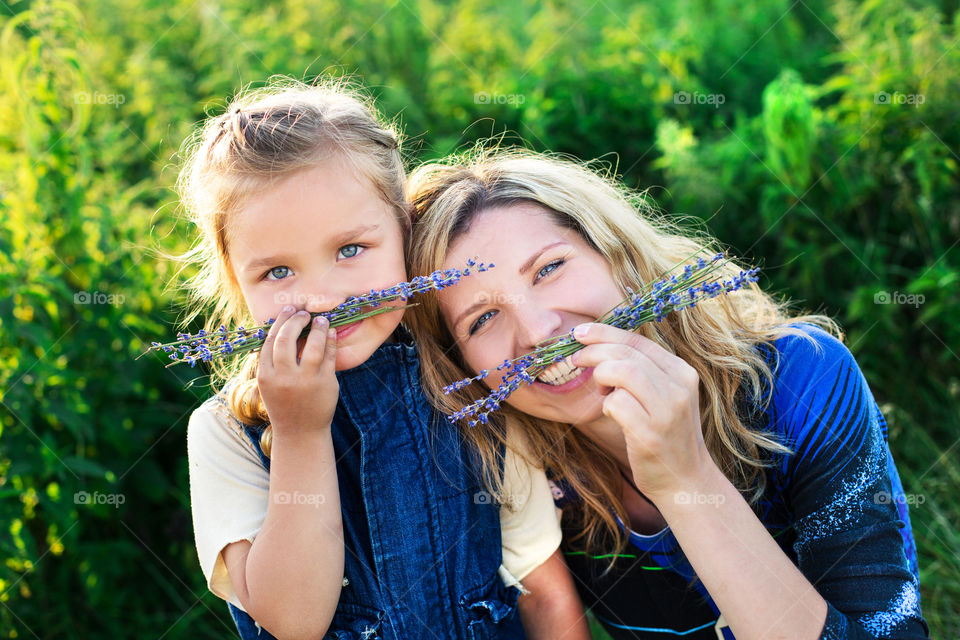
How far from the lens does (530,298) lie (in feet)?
7.11

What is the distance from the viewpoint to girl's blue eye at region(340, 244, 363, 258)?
2090 mm

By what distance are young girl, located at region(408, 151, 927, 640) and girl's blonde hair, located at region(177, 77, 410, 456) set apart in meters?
0.26

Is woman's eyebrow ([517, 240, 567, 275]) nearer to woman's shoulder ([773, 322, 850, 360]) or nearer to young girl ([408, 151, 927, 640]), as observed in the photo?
young girl ([408, 151, 927, 640])

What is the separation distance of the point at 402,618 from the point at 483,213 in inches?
46.2

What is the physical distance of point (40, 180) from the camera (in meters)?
3.28

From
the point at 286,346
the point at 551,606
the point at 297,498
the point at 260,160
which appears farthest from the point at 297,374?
the point at 551,606

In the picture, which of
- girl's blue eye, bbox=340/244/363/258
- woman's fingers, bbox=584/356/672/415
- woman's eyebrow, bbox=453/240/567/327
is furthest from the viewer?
woman's eyebrow, bbox=453/240/567/327

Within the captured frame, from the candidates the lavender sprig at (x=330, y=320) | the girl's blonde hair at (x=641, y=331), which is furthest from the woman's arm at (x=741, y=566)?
the lavender sprig at (x=330, y=320)

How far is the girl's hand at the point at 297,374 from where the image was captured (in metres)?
1.96

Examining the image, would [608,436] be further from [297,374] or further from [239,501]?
[239,501]

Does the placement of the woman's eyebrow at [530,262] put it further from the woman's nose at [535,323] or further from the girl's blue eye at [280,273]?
the girl's blue eye at [280,273]

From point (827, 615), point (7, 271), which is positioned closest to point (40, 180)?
point (7, 271)

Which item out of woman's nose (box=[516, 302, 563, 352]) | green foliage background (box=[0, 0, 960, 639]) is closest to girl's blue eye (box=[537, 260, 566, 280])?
woman's nose (box=[516, 302, 563, 352])

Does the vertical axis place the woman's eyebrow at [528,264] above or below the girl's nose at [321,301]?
below
